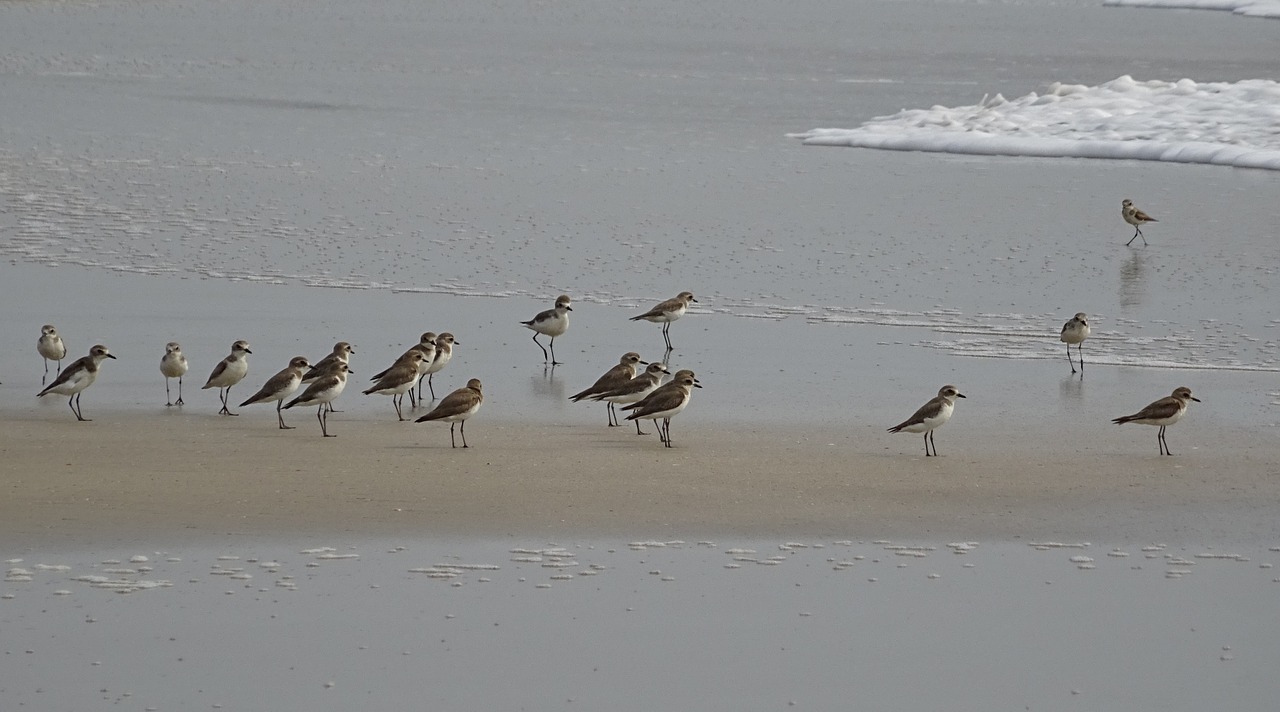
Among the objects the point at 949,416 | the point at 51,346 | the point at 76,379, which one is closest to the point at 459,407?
the point at 76,379

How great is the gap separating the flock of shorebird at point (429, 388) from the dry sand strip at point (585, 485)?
189 mm

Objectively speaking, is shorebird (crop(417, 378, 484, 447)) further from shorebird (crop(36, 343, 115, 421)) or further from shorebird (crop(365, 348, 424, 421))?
shorebird (crop(36, 343, 115, 421))

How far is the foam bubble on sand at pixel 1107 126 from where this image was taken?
88.4 ft

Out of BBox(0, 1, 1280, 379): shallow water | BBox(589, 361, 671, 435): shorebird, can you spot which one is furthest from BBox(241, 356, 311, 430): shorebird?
BBox(0, 1, 1280, 379): shallow water

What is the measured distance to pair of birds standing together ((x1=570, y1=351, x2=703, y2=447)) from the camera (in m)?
10.4

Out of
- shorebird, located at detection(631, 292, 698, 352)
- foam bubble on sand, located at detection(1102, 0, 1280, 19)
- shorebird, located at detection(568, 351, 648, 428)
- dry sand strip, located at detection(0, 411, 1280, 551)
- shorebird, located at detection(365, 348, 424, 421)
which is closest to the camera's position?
dry sand strip, located at detection(0, 411, 1280, 551)

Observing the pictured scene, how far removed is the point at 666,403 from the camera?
1042cm

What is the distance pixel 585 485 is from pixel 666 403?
3.98ft

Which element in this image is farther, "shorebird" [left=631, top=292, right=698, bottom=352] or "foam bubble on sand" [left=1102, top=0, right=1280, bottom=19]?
"foam bubble on sand" [left=1102, top=0, right=1280, bottom=19]

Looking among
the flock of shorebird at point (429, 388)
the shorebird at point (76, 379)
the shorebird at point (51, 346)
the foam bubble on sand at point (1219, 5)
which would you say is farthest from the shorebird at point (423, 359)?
the foam bubble on sand at point (1219, 5)

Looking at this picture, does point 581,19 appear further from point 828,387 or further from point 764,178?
point 828,387

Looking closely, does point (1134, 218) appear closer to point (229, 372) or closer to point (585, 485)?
point (585, 485)

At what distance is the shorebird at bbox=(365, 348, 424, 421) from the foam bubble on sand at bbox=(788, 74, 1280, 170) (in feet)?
56.6

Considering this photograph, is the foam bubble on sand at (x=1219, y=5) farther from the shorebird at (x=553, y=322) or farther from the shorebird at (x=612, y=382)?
the shorebird at (x=612, y=382)
